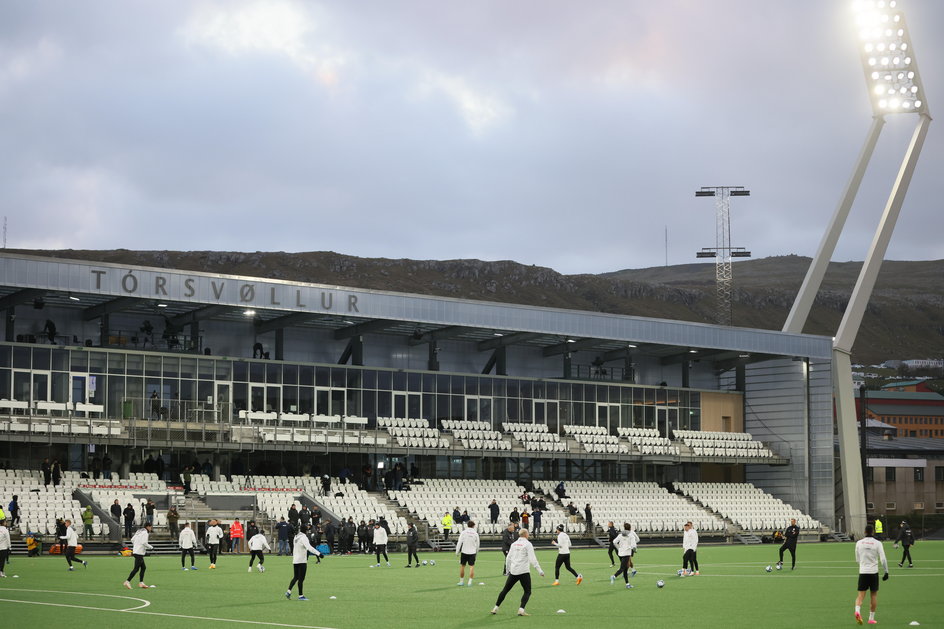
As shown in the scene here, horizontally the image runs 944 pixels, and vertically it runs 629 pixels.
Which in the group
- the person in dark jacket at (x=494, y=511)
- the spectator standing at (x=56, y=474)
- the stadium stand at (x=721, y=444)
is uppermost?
the stadium stand at (x=721, y=444)

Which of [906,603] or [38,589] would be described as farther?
[38,589]

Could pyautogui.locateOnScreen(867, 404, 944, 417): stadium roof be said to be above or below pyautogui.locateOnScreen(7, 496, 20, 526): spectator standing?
above

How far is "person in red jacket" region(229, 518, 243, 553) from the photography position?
150ft

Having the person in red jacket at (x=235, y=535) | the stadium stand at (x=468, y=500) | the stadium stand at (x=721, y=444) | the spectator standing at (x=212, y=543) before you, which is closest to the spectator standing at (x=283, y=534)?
the person in red jacket at (x=235, y=535)

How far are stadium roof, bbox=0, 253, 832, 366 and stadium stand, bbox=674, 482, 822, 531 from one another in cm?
881

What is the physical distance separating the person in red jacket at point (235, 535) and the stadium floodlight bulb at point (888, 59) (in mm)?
46552

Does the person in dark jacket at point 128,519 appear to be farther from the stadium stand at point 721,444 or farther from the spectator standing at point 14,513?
the stadium stand at point 721,444

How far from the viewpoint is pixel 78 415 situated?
5303 cm

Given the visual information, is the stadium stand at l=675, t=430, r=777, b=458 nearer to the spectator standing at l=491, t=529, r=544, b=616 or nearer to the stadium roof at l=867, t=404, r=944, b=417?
the spectator standing at l=491, t=529, r=544, b=616

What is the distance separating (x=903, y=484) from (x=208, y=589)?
289ft

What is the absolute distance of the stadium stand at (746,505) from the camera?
6694 centimetres

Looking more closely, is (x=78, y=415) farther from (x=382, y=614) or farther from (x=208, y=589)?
(x=382, y=614)

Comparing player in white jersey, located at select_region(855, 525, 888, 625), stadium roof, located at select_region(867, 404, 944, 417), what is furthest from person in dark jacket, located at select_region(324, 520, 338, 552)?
stadium roof, located at select_region(867, 404, 944, 417)

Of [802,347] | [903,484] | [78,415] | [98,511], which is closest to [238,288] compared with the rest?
[78,415]
